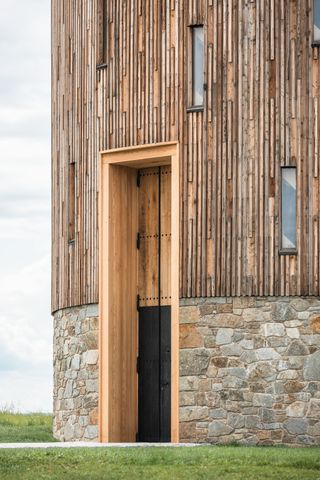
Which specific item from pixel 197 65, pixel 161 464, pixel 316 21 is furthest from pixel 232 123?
pixel 161 464

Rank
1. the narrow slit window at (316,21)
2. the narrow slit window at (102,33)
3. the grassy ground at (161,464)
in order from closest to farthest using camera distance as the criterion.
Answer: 1. the grassy ground at (161,464)
2. the narrow slit window at (316,21)
3. the narrow slit window at (102,33)

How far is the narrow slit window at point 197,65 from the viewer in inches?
987

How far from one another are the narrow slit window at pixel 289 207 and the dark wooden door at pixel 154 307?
2466mm

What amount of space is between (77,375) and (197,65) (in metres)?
6.12

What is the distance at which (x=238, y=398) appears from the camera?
79.0 feet

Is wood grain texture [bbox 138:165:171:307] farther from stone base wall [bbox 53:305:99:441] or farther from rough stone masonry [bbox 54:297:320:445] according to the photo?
rough stone masonry [bbox 54:297:320:445]

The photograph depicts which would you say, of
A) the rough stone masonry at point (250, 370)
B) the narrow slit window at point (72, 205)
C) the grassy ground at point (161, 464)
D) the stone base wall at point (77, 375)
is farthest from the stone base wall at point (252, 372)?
the narrow slit window at point (72, 205)

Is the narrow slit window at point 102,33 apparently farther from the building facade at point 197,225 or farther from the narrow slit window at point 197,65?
the narrow slit window at point 197,65

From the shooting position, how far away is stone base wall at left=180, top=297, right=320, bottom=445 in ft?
78.3

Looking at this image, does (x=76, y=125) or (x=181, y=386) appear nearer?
(x=181, y=386)

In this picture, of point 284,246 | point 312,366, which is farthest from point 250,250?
point 312,366

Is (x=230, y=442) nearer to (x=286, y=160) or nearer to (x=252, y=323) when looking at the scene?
(x=252, y=323)

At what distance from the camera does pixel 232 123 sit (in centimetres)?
2467

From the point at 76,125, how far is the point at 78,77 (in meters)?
0.91
